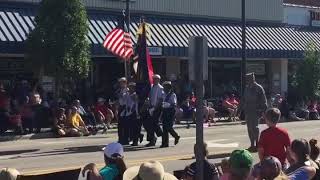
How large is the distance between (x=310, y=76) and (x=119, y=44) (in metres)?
13.1

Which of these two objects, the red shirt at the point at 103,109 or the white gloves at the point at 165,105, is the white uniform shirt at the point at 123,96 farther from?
the red shirt at the point at 103,109

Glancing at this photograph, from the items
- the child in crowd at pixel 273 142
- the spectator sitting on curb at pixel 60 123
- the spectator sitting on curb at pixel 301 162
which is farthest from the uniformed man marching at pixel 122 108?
the spectator sitting on curb at pixel 301 162

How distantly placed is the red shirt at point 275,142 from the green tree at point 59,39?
16037mm

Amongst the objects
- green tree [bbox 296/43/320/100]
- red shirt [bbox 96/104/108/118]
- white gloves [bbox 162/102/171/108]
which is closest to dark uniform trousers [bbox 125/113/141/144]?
A: white gloves [bbox 162/102/171/108]

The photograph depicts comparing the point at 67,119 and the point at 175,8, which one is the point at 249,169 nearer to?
the point at 67,119

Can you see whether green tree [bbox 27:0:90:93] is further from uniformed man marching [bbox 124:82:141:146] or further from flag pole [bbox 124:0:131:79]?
uniformed man marching [bbox 124:82:141:146]

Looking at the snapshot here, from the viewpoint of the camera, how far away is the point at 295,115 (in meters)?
33.8

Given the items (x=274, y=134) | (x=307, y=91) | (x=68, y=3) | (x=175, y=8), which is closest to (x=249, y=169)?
(x=274, y=134)

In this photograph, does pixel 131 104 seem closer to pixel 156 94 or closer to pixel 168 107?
pixel 156 94

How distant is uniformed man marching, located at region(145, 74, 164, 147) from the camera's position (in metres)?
17.8

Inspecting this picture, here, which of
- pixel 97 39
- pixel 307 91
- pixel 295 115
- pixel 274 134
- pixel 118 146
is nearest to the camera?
pixel 118 146

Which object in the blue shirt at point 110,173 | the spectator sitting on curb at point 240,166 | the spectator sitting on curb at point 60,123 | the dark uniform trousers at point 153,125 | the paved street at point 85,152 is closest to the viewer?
the spectator sitting on curb at point 240,166

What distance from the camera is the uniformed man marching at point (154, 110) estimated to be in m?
17.8

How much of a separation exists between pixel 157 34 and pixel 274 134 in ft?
74.4
